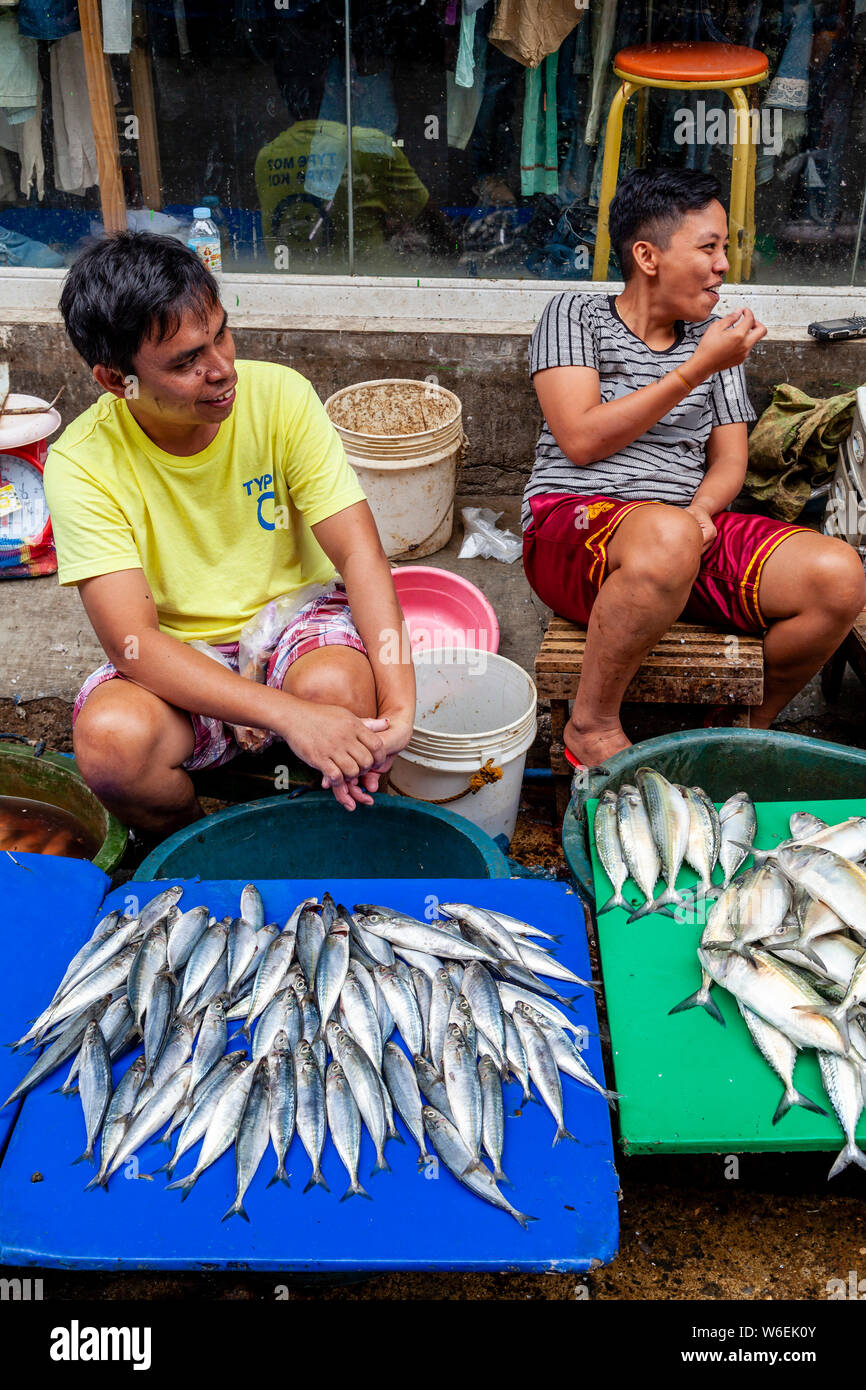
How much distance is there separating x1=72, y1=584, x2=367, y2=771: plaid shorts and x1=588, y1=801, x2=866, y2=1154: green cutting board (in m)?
1.07

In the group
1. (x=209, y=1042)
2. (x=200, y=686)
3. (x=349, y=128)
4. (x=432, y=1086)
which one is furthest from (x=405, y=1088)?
(x=349, y=128)

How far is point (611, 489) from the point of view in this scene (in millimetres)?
3496

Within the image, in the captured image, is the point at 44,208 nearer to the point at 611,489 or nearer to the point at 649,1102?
the point at 611,489

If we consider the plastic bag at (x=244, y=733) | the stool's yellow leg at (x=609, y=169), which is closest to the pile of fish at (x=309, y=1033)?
the plastic bag at (x=244, y=733)

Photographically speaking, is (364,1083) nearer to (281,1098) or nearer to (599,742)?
(281,1098)

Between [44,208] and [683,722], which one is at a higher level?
[44,208]

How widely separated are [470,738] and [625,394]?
123 cm

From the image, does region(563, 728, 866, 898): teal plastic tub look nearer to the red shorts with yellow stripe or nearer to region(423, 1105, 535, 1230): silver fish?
the red shorts with yellow stripe

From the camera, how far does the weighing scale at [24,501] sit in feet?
15.3

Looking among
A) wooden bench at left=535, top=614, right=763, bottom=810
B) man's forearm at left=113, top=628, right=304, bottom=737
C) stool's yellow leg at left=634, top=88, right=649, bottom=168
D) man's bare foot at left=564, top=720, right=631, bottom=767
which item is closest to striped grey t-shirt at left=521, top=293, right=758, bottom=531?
wooden bench at left=535, top=614, right=763, bottom=810

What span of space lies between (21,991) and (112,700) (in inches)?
29.6

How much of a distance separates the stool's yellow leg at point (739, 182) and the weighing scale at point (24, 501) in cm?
316

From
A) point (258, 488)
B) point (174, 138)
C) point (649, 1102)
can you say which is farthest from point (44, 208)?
point (649, 1102)

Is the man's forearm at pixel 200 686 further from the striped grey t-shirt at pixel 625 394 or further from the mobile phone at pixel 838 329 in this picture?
the mobile phone at pixel 838 329
